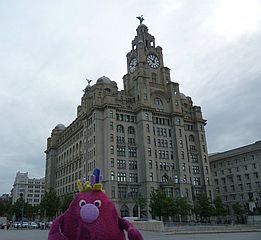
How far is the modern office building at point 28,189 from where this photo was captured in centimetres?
17188

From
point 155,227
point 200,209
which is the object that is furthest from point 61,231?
point 200,209

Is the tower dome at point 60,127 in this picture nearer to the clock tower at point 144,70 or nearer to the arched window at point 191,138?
the clock tower at point 144,70

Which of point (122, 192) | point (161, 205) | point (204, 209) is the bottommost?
point (204, 209)

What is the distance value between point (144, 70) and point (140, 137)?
18.4 meters

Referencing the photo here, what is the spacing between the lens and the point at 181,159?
78.2 meters

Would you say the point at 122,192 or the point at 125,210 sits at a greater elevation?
the point at 122,192

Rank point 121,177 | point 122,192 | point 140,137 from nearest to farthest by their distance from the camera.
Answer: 1. point 122,192
2. point 121,177
3. point 140,137

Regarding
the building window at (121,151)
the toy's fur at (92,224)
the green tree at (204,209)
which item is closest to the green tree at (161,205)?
the green tree at (204,209)

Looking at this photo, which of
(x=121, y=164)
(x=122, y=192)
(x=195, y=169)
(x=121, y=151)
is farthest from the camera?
(x=195, y=169)

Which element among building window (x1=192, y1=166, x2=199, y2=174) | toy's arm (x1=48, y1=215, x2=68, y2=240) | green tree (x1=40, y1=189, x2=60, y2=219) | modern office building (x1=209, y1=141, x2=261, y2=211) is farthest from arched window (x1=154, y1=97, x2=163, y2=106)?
toy's arm (x1=48, y1=215, x2=68, y2=240)

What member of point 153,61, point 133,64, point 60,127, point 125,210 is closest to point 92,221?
point 125,210

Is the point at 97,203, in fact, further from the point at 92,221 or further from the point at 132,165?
the point at 132,165

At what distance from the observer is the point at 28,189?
17500 cm

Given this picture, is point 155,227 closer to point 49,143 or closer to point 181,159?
point 181,159
